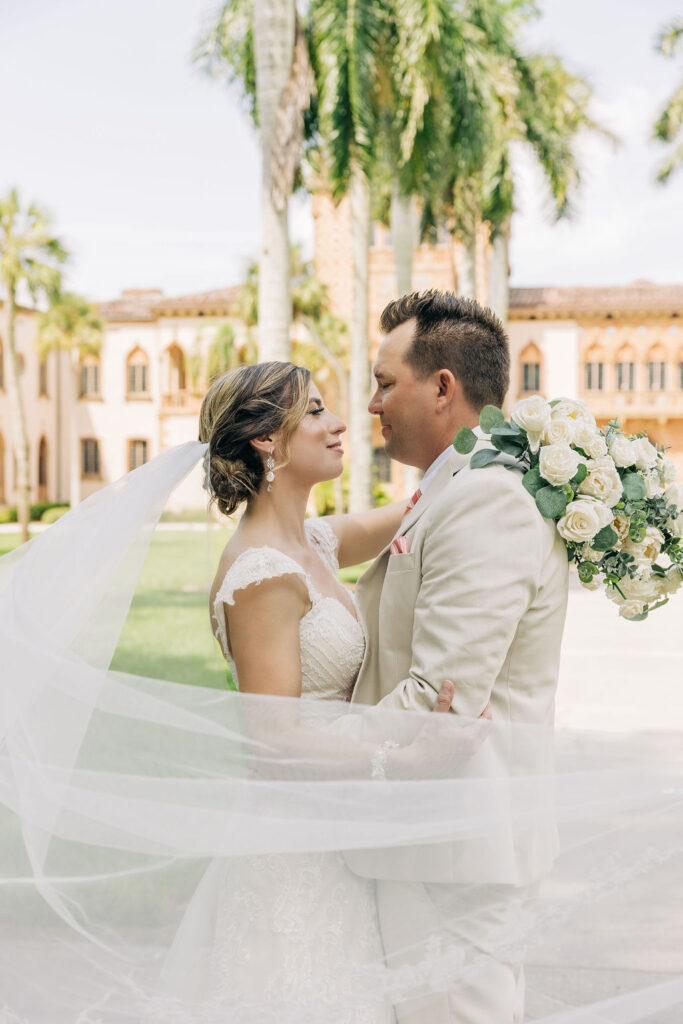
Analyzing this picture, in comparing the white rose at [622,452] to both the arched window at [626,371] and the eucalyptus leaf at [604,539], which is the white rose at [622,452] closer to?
the eucalyptus leaf at [604,539]

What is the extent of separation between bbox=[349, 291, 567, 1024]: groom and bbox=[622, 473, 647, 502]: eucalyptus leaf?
0.74 feet

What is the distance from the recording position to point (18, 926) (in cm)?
224

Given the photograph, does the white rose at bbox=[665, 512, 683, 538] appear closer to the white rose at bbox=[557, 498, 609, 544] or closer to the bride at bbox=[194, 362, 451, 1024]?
the white rose at bbox=[557, 498, 609, 544]

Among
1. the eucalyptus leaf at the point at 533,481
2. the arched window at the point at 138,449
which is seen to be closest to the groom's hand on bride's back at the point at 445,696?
the eucalyptus leaf at the point at 533,481

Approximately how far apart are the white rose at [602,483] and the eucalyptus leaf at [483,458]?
0.20 metres

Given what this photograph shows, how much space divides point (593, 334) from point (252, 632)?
4350 centimetres

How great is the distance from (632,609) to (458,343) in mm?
787

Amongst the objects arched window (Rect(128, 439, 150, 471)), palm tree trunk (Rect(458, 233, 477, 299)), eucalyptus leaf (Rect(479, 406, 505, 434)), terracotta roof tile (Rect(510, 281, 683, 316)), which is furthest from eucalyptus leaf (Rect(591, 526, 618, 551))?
arched window (Rect(128, 439, 150, 471))

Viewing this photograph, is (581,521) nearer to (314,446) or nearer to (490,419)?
(490,419)

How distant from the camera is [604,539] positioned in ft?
7.29

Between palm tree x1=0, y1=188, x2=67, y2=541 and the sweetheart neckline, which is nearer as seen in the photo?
the sweetheart neckline

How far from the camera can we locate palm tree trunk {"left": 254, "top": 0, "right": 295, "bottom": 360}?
10.6 meters

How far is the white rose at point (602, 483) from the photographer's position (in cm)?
223

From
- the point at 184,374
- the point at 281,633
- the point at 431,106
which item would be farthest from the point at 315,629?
the point at 184,374
